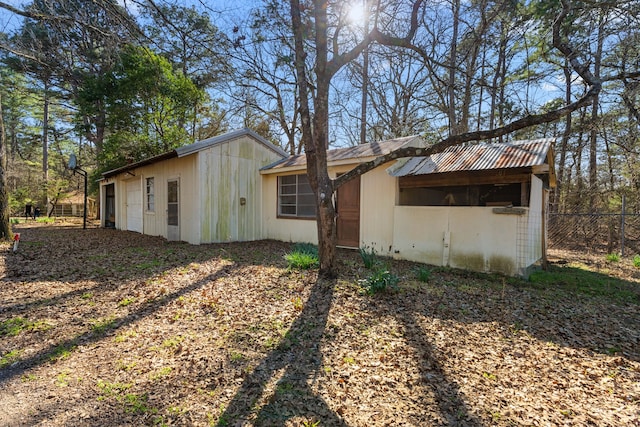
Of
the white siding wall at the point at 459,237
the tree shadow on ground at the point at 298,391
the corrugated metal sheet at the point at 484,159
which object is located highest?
the corrugated metal sheet at the point at 484,159

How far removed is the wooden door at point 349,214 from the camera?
7.98m

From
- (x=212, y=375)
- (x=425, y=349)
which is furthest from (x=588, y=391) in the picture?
(x=212, y=375)

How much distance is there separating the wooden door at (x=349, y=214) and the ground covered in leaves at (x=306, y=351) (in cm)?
299

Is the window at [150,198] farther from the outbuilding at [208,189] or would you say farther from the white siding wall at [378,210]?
the white siding wall at [378,210]

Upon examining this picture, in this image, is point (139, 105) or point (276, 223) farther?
point (139, 105)

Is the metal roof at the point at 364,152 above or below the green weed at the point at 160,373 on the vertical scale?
above

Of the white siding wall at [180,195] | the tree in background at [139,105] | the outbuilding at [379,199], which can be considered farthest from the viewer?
the tree in background at [139,105]

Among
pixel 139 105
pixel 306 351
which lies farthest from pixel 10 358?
pixel 139 105

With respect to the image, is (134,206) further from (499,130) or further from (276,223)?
(499,130)

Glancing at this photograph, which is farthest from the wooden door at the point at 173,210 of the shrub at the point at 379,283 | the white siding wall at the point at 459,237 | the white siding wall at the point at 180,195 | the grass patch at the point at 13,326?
the shrub at the point at 379,283

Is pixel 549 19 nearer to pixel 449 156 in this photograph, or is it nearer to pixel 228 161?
pixel 449 156

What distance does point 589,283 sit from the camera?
576 centimetres

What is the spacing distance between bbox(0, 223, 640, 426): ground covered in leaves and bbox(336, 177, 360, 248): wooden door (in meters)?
2.99

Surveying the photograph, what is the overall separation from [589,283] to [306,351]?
19.1ft
